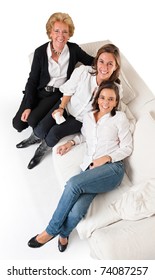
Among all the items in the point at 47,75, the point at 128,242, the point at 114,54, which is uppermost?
the point at 47,75

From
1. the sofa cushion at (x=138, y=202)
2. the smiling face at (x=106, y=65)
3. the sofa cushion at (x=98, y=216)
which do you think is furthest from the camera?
the smiling face at (x=106, y=65)

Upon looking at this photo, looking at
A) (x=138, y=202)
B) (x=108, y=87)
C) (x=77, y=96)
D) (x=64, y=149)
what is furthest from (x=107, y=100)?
(x=138, y=202)

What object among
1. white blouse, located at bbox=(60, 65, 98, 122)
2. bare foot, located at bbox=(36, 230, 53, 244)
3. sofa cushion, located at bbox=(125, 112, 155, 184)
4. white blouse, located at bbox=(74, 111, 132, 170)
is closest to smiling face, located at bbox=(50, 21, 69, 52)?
white blouse, located at bbox=(60, 65, 98, 122)

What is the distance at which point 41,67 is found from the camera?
3361mm

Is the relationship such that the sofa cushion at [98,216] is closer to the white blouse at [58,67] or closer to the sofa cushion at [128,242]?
the sofa cushion at [128,242]

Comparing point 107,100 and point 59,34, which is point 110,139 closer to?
point 107,100

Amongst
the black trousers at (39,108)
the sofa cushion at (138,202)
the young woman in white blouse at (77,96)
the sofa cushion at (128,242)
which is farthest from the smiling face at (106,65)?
the sofa cushion at (128,242)

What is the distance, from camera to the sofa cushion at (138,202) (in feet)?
8.43

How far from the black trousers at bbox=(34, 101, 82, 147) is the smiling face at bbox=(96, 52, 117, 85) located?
17.9 inches

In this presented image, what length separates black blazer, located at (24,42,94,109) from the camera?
334 centimetres

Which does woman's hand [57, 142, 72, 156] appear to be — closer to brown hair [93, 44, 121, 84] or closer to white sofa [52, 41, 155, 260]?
white sofa [52, 41, 155, 260]

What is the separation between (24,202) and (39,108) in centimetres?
79

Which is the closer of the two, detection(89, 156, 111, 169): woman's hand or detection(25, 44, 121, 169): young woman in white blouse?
detection(89, 156, 111, 169): woman's hand

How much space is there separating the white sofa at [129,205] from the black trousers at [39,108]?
329mm
